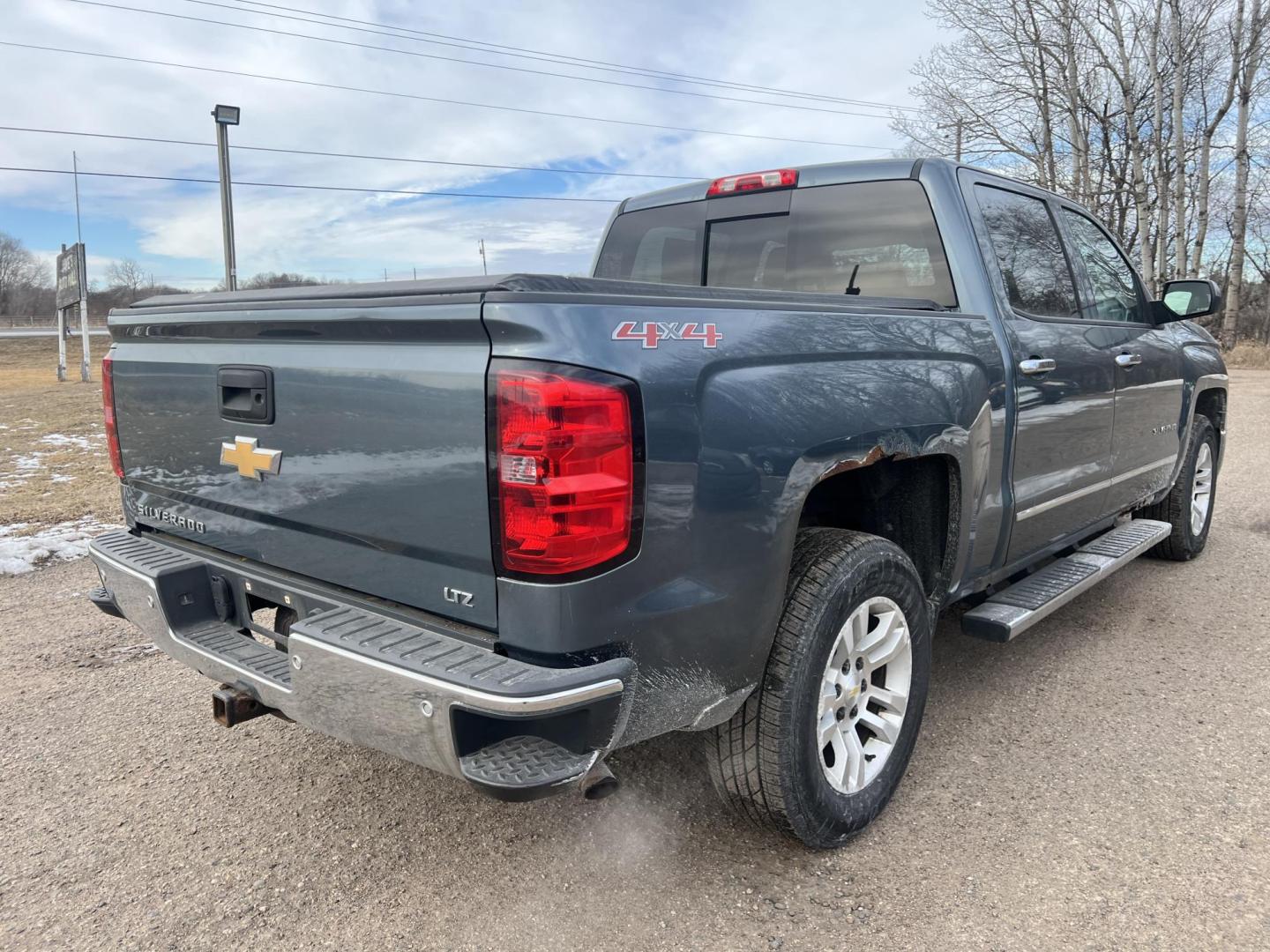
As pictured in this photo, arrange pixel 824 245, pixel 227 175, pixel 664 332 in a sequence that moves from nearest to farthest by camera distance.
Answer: pixel 664 332 < pixel 824 245 < pixel 227 175

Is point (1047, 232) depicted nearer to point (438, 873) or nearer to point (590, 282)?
point (590, 282)

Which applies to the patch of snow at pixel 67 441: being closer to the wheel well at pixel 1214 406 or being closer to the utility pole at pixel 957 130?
the wheel well at pixel 1214 406

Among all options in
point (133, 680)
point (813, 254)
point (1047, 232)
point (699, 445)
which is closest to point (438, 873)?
point (699, 445)

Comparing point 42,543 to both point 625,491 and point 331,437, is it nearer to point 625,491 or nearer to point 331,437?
point 331,437

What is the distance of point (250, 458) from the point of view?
2389 millimetres

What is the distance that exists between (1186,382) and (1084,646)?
68.1 inches

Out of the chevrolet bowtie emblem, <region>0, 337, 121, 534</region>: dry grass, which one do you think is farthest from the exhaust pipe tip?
<region>0, 337, 121, 534</region>: dry grass

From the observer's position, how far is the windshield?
10.8 feet

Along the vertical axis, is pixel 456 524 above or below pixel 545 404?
below

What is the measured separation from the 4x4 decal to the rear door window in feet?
5.83

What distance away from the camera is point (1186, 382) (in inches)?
192

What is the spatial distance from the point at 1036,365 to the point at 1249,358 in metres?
25.9

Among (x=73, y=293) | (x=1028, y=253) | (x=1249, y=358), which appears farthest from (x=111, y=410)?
(x=1249, y=358)

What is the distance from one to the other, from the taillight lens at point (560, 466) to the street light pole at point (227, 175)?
16.1m
